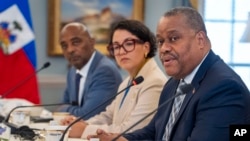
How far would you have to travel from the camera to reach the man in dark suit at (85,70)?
368 centimetres

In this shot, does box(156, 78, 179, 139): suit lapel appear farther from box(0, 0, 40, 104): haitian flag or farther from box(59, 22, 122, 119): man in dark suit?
box(0, 0, 40, 104): haitian flag

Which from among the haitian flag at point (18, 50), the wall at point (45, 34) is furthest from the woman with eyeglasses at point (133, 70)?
the wall at point (45, 34)

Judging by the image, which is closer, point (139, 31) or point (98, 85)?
point (139, 31)

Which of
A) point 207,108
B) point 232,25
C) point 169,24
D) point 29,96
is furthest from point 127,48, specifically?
point 232,25

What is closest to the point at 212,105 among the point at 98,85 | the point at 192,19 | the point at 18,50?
the point at 192,19

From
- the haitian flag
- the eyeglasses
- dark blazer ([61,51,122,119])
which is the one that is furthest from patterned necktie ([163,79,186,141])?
the haitian flag

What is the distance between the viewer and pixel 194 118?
6.91 feet

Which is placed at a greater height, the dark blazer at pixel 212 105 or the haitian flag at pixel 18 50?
the haitian flag at pixel 18 50

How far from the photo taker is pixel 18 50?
4582 millimetres

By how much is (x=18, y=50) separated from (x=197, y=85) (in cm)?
272

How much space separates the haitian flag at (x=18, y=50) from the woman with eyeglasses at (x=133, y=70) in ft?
5.15

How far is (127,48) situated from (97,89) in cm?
75

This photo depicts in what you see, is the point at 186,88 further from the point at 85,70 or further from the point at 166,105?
the point at 85,70

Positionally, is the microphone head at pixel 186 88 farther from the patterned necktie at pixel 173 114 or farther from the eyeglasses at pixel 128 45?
the eyeglasses at pixel 128 45
